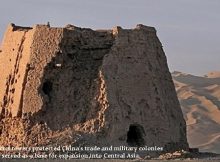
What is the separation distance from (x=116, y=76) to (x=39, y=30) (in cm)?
297

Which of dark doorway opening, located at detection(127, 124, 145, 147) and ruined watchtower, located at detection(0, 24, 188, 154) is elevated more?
ruined watchtower, located at detection(0, 24, 188, 154)

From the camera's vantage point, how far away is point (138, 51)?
24.0m

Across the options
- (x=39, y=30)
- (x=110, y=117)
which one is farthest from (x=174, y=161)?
(x=39, y=30)

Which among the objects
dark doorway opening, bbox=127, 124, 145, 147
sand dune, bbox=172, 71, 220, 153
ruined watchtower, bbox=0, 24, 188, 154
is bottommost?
dark doorway opening, bbox=127, 124, 145, 147

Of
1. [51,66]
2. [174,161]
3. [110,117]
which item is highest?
[51,66]

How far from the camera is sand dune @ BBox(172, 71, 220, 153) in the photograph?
49459mm

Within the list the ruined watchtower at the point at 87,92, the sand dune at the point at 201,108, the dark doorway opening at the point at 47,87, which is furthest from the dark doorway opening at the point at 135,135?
the sand dune at the point at 201,108

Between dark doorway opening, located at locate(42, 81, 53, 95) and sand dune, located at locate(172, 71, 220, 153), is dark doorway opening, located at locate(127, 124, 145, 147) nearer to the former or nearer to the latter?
dark doorway opening, located at locate(42, 81, 53, 95)

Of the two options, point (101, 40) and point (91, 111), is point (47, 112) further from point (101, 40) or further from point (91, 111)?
point (101, 40)

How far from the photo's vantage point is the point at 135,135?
78.2 ft

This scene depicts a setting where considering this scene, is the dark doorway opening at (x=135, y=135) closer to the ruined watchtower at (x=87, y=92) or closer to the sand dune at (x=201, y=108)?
the ruined watchtower at (x=87, y=92)

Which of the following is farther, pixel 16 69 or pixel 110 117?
pixel 16 69

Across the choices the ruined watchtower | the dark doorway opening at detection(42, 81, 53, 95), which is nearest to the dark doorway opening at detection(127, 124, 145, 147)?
the ruined watchtower

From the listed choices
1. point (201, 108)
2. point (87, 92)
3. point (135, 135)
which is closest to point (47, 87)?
point (87, 92)
